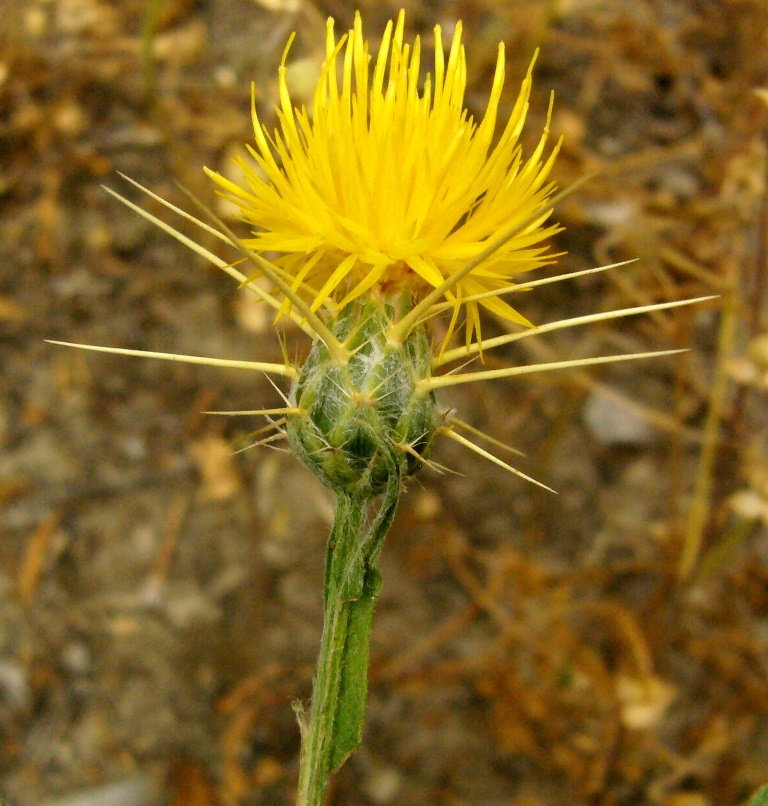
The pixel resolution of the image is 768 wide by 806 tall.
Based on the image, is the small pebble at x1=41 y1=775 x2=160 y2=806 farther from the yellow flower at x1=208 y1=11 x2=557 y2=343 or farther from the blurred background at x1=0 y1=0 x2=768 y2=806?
the yellow flower at x1=208 y1=11 x2=557 y2=343

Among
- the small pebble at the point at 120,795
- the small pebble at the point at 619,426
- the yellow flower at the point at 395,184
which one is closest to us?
the yellow flower at the point at 395,184

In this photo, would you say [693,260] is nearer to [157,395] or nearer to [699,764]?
[699,764]

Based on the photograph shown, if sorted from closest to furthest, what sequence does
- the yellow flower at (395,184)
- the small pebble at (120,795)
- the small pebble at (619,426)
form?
the yellow flower at (395,184) < the small pebble at (120,795) < the small pebble at (619,426)

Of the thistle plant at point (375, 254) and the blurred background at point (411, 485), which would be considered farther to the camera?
the blurred background at point (411, 485)

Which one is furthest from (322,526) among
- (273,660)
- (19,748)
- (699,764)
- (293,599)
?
(699,764)

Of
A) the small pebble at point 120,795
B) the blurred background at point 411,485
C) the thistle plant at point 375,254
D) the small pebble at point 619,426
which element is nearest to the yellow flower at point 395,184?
the thistle plant at point 375,254

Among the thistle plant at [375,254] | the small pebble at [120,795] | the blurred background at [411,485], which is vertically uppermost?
the thistle plant at [375,254]

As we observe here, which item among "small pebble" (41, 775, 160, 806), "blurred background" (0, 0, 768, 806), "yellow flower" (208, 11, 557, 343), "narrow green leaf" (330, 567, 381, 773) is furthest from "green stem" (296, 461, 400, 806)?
"small pebble" (41, 775, 160, 806)

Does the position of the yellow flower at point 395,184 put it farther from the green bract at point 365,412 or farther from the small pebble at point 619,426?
the small pebble at point 619,426
